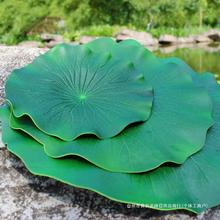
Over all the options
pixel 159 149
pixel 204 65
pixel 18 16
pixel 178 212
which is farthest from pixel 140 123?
pixel 18 16

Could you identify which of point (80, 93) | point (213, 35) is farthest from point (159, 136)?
point (213, 35)

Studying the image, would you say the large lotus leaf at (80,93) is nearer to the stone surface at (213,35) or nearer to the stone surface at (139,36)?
the stone surface at (139,36)

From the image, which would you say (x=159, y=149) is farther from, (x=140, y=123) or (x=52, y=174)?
(x=52, y=174)

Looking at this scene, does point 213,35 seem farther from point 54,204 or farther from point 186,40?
point 54,204

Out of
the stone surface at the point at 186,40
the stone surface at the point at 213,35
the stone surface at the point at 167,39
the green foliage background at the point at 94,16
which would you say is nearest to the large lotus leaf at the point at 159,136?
the stone surface at the point at 167,39

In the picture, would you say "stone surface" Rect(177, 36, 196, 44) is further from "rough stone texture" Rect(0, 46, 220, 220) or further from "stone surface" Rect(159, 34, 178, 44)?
"rough stone texture" Rect(0, 46, 220, 220)
